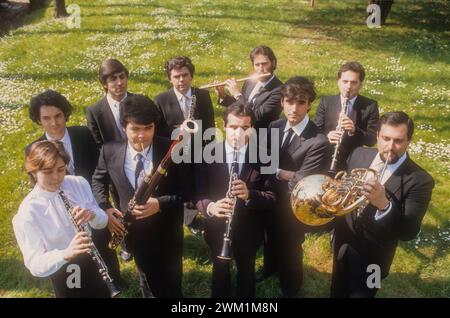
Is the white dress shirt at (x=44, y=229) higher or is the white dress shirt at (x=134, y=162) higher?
the white dress shirt at (x=134, y=162)

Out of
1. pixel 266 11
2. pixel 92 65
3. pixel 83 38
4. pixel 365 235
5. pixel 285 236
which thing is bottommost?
pixel 285 236

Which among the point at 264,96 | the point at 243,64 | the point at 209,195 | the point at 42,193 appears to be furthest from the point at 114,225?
the point at 243,64

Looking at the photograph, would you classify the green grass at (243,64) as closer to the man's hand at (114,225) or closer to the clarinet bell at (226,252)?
the man's hand at (114,225)

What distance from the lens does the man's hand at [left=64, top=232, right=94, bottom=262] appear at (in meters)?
3.66

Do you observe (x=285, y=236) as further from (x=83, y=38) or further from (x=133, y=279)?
(x=83, y=38)

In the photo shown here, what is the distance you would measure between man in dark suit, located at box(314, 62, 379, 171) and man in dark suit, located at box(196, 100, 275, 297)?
1.55 m

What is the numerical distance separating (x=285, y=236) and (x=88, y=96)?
8109mm

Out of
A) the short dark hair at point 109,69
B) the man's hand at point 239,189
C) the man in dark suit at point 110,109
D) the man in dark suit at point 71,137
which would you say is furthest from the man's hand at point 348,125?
the man in dark suit at point 71,137

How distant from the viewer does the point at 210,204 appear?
4656 millimetres

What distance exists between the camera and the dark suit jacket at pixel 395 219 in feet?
13.5

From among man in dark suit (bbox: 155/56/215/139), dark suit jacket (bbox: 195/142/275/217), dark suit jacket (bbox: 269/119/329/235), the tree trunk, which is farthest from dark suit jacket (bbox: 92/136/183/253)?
the tree trunk

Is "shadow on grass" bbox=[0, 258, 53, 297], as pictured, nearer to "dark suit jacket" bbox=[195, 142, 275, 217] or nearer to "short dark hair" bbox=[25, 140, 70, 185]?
"short dark hair" bbox=[25, 140, 70, 185]

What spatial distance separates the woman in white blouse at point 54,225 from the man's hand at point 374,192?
9.28ft
